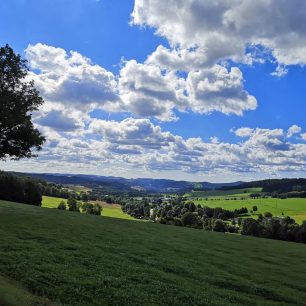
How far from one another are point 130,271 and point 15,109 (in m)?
28.4

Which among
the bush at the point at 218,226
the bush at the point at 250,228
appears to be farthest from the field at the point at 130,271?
the bush at the point at 218,226

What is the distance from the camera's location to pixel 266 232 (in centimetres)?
10238

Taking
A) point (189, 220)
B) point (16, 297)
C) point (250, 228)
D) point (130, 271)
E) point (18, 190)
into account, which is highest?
point (18, 190)

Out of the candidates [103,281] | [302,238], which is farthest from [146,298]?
[302,238]

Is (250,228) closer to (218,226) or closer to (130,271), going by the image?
(218,226)

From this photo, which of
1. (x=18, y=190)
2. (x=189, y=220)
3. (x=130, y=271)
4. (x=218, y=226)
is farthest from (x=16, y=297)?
(x=218, y=226)

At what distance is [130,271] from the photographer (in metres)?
21.5

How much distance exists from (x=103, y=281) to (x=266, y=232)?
298 ft

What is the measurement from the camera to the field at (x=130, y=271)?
17.3 metres

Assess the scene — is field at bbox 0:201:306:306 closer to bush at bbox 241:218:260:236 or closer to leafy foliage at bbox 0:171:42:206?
leafy foliage at bbox 0:171:42:206

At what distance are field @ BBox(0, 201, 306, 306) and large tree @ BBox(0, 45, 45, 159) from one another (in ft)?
40.1

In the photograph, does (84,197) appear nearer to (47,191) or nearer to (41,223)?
(47,191)

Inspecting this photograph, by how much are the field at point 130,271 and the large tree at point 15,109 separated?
12218 millimetres

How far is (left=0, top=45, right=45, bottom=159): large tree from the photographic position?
42750 millimetres
